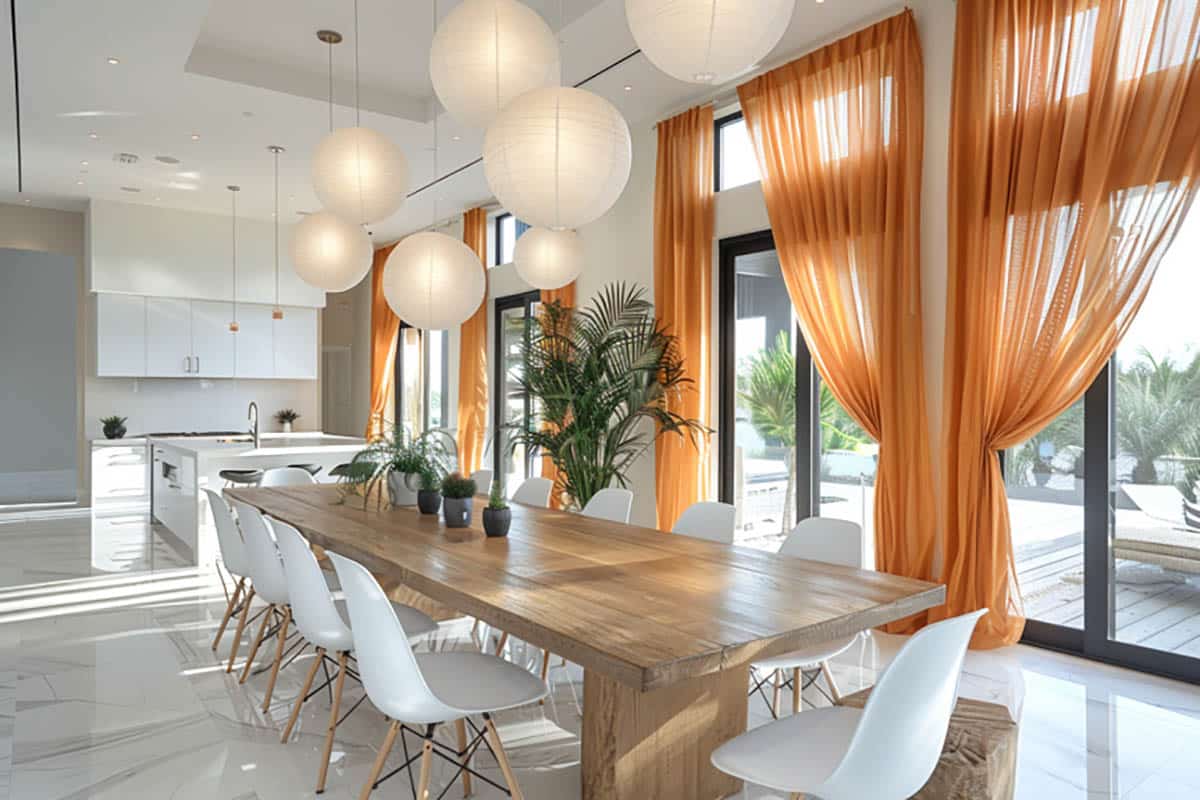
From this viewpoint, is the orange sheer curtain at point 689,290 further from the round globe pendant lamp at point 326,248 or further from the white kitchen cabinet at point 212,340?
the white kitchen cabinet at point 212,340

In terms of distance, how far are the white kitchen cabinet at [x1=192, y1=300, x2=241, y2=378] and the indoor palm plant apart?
16.4 feet

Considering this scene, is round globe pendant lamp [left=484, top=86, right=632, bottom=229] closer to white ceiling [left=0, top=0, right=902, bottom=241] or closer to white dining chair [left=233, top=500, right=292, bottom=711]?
white dining chair [left=233, top=500, right=292, bottom=711]

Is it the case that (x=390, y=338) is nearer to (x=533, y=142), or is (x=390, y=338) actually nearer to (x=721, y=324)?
(x=721, y=324)

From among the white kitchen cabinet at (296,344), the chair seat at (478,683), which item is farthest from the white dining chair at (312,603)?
the white kitchen cabinet at (296,344)

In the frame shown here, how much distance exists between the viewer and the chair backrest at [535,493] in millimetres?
4450

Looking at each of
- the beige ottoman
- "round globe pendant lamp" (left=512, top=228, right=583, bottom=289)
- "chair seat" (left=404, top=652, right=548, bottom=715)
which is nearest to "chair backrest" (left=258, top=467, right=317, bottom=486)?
"round globe pendant lamp" (left=512, top=228, right=583, bottom=289)

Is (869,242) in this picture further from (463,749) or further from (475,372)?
(475,372)

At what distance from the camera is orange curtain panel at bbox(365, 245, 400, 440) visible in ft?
33.3

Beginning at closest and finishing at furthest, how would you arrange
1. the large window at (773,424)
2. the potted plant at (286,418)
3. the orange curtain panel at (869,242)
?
the orange curtain panel at (869,242) < the large window at (773,424) < the potted plant at (286,418)

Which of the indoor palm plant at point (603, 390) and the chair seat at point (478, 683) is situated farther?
the indoor palm plant at point (603, 390)

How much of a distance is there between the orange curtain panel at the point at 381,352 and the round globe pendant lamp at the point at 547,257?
5.79 m

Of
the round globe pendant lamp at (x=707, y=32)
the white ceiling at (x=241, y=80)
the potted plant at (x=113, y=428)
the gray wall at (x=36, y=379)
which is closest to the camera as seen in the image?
the round globe pendant lamp at (x=707, y=32)

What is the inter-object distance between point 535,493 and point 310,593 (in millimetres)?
1958

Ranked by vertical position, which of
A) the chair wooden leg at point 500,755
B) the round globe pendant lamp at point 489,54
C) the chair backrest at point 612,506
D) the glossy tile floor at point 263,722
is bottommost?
the glossy tile floor at point 263,722
